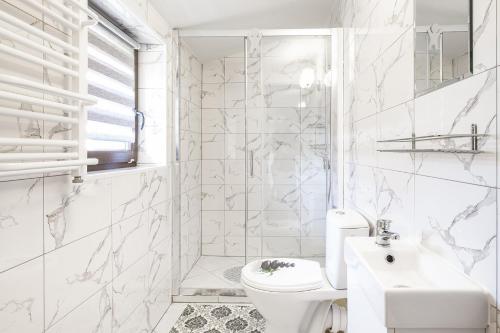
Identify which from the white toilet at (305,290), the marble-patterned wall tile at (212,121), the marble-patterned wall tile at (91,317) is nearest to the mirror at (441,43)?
the white toilet at (305,290)

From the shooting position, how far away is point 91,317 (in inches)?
55.3

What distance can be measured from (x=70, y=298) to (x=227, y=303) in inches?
59.4

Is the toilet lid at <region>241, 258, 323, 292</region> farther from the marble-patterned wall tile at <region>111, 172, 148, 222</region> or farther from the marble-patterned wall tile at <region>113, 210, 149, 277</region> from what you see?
the marble-patterned wall tile at <region>111, 172, 148, 222</region>

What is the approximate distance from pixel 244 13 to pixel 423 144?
2090 mm

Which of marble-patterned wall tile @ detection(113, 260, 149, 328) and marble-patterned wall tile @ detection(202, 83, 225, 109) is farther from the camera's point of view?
marble-patterned wall tile @ detection(202, 83, 225, 109)

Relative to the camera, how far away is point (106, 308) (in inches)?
60.7

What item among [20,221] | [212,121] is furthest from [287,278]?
[212,121]

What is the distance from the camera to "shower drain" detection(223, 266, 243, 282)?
9.31ft

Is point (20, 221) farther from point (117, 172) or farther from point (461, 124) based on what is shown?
point (461, 124)

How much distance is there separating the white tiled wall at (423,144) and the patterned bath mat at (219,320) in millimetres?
1073

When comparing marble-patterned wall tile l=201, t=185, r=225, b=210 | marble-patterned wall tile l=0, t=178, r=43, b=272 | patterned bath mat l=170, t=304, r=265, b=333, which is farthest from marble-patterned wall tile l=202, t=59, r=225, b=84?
marble-patterned wall tile l=0, t=178, r=43, b=272

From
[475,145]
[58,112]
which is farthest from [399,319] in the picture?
[58,112]

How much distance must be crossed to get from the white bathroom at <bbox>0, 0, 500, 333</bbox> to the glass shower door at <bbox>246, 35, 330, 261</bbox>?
1 centimetres

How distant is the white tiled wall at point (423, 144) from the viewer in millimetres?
839
